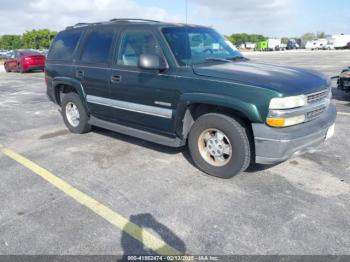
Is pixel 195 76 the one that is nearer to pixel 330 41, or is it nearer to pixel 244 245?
pixel 244 245

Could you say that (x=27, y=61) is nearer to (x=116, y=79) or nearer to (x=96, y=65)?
(x=96, y=65)

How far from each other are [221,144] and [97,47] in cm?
271

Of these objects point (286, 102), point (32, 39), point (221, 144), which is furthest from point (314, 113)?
point (32, 39)

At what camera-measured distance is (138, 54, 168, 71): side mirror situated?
4188 millimetres

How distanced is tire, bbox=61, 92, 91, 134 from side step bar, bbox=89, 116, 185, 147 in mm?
260

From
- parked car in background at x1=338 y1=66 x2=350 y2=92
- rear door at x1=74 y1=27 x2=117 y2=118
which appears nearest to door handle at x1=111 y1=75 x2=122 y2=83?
rear door at x1=74 y1=27 x2=117 y2=118

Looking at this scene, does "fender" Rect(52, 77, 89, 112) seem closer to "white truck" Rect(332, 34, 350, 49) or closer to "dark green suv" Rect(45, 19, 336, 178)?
"dark green suv" Rect(45, 19, 336, 178)

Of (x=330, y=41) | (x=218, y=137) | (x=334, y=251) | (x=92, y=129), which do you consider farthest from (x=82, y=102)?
(x=330, y=41)

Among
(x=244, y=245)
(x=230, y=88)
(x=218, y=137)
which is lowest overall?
(x=244, y=245)

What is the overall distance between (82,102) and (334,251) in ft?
14.9

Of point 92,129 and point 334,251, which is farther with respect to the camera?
point 92,129

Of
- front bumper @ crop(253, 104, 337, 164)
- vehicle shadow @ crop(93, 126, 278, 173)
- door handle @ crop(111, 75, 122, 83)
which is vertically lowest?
vehicle shadow @ crop(93, 126, 278, 173)

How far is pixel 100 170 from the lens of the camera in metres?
4.59

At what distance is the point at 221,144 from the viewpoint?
4148mm
